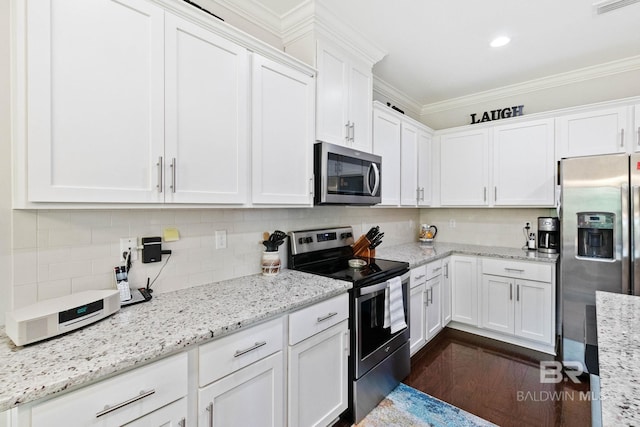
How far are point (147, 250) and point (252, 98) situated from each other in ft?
3.26

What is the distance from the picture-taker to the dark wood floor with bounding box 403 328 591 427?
1944 mm

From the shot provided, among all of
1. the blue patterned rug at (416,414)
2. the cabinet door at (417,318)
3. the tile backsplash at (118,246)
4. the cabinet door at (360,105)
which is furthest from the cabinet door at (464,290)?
the tile backsplash at (118,246)

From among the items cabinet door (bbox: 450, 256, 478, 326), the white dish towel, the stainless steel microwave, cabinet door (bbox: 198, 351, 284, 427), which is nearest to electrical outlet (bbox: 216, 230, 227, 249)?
the stainless steel microwave

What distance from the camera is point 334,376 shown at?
68.1 inches

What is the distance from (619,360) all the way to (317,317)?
1164 millimetres

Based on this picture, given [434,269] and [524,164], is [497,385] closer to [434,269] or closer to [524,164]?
[434,269]

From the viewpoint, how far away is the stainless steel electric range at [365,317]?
1.84 m

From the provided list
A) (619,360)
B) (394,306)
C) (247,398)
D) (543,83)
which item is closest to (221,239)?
(247,398)

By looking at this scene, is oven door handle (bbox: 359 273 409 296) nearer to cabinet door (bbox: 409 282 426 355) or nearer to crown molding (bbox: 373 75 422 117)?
cabinet door (bbox: 409 282 426 355)

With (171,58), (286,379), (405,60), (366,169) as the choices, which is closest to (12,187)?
(171,58)

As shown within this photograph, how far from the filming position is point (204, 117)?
1456 mm

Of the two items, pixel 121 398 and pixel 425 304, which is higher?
pixel 121 398

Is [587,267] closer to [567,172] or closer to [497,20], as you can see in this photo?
[567,172]

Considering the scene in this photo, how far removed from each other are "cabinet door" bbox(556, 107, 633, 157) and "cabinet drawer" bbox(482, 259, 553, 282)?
1133 millimetres
